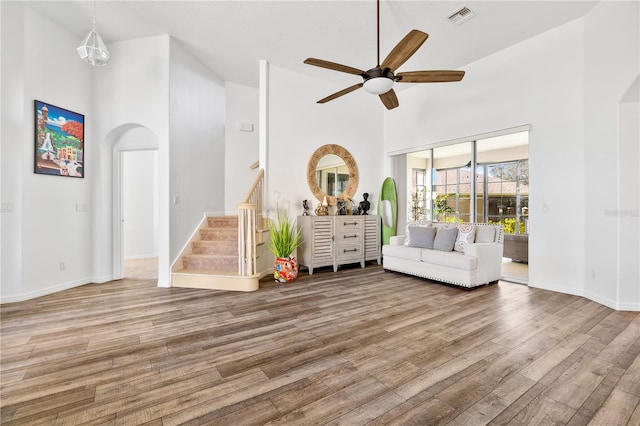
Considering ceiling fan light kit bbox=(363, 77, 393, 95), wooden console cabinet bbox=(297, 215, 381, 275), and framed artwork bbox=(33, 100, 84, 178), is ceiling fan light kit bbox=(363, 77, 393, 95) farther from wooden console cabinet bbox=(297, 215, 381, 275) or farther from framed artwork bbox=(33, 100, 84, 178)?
framed artwork bbox=(33, 100, 84, 178)

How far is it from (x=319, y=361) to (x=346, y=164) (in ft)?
14.9

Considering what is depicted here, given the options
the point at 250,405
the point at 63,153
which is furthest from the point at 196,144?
the point at 250,405

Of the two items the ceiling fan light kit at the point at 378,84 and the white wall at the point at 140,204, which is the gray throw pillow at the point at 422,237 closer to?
the ceiling fan light kit at the point at 378,84

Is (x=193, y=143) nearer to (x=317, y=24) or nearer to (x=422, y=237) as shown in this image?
(x=317, y=24)

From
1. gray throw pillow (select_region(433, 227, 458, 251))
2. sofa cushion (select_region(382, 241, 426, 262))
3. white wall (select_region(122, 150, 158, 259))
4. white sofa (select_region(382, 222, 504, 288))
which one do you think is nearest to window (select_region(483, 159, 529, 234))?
white sofa (select_region(382, 222, 504, 288))

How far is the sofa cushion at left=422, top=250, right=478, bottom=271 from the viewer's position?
158 inches

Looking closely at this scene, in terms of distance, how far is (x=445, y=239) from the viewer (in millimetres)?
4562

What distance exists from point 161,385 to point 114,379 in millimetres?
351

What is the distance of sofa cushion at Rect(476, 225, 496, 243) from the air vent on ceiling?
2.84 m

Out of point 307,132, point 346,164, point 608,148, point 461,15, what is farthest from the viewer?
point 346,164

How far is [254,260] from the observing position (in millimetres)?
4199

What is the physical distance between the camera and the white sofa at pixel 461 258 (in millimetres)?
4078

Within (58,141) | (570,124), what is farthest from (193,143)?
(570,124)

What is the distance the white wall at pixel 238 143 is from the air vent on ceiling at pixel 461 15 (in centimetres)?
430
